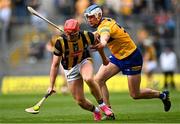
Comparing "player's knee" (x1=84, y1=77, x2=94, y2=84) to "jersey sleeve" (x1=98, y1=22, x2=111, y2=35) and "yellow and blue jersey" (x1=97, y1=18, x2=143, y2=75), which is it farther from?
"yellow and blue jersey" (x1=97, y1=18, x2=143, y2=75)

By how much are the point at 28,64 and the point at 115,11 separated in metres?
4.60

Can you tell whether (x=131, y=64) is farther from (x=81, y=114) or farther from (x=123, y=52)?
(x=81, y=114)

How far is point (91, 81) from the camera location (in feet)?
50.4

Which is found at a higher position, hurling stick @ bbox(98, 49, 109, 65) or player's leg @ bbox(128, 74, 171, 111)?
hurling stick @ bbox(98, 49, 109, 65)

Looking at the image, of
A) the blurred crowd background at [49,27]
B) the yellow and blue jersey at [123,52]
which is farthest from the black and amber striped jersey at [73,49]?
the blurred crowd background at [49,27]

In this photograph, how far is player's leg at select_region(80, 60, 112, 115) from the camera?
1533 centimetres

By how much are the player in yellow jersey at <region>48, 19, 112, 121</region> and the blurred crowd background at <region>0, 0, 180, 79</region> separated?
16.2m

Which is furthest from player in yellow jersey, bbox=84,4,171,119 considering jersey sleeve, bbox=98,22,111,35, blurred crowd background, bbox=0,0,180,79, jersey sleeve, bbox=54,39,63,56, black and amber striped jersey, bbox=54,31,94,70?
blurred crowd background, bbox=0,0,180,79

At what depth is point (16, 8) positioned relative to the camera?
3253cm

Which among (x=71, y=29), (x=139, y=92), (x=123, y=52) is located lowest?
(x=139, y=92)

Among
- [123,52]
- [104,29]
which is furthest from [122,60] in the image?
[104,29]

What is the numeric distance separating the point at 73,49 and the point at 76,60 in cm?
31

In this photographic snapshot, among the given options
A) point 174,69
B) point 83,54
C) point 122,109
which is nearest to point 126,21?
point 174,69

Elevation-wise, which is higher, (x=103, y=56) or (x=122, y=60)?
(x=103, y=56)
